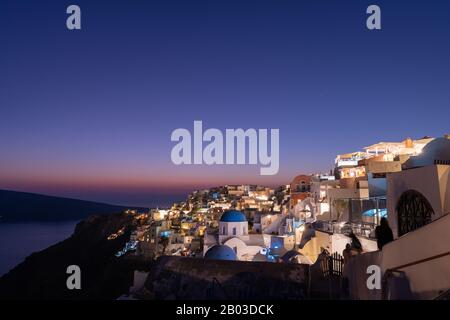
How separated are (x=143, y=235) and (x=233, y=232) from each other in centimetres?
2447

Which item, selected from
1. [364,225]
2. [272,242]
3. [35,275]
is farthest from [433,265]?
[35,275]

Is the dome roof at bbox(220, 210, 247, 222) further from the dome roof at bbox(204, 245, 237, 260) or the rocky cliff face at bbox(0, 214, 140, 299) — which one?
the rocky cliff face at bbox(0, 214, 140, 299)

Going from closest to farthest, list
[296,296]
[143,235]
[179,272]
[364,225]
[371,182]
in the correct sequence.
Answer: [296,296]
[179,272]
[364,225]
[371,182]
[143,235]

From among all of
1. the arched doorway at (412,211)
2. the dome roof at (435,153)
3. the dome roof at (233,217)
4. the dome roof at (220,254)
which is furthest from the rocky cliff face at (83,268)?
the arched doorway at (412,211)

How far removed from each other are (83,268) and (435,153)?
61965mm

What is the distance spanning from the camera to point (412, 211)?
10.2 metres

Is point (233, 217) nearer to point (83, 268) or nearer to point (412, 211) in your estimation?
point (412, 211)

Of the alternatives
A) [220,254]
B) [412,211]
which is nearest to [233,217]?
[220,254]

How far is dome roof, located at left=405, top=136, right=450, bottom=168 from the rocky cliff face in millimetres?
34399

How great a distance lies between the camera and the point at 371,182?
23.9 m

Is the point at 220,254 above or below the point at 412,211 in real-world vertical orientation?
below

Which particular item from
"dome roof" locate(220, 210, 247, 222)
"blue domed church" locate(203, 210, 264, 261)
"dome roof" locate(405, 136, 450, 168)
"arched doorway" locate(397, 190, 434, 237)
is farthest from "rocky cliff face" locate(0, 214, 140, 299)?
"arched doorway" locate(397, 190, 434, 237)

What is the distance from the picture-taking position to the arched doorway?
9281mm
